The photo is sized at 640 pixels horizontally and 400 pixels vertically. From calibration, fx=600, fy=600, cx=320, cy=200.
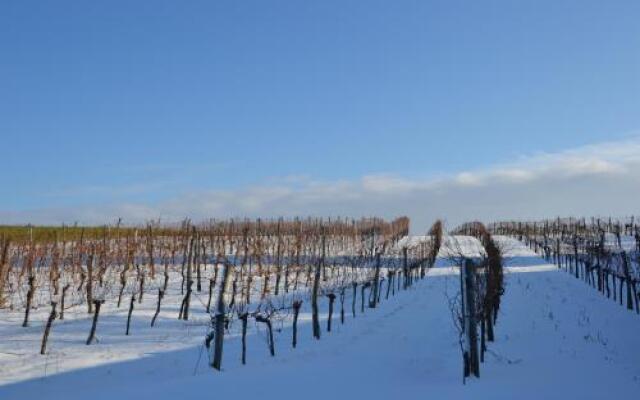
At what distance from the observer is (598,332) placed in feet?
49.9

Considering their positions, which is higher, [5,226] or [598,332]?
[5,226]

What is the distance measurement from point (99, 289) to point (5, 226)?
34.2 metres

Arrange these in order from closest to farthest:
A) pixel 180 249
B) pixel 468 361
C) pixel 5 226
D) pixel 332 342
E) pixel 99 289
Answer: pixel 468 361
pixel 332 342
pixel 99 289
pixel 180 249
pixel 5 226

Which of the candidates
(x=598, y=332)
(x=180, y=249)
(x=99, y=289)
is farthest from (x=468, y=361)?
(x=180, y=249)

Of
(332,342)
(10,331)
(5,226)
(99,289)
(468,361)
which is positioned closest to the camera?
(468,361)

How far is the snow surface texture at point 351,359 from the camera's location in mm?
9734

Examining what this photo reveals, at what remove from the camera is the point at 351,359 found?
12.7 m

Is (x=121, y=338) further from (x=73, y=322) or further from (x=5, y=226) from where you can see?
(x=5, y=226)

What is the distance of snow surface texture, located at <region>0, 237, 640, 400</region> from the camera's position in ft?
31.9

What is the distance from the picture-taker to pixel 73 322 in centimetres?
1795

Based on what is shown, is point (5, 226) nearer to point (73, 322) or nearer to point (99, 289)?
point (99, 289)

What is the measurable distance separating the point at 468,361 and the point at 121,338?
375 inches

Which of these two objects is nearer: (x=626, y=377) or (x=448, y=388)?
(x=448, y=388)

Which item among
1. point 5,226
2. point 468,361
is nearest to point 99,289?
point 468,361
